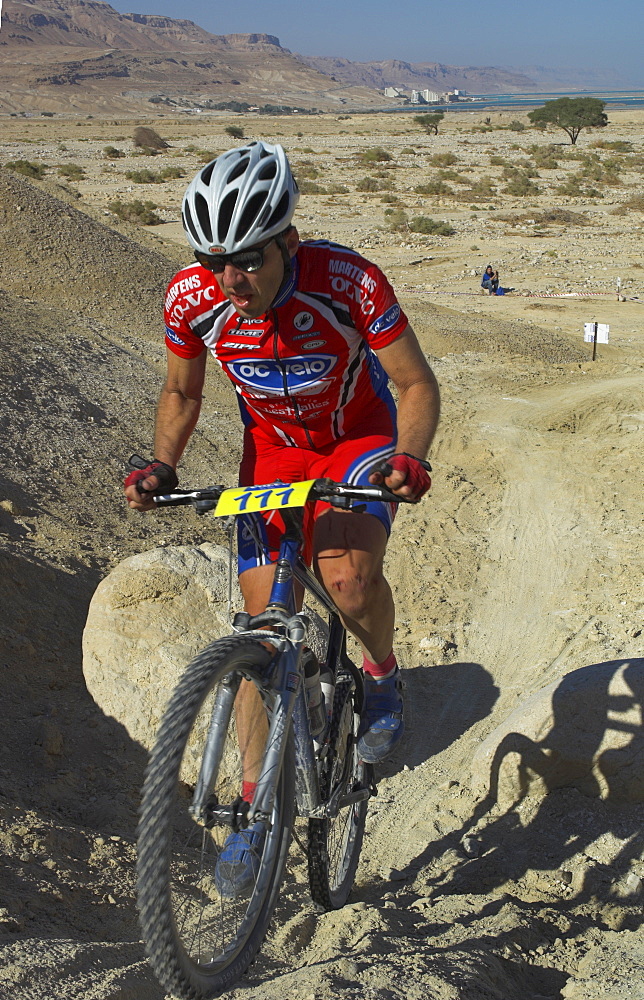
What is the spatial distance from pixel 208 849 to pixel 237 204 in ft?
6.10

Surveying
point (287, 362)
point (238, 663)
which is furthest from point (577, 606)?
point (238, 663)

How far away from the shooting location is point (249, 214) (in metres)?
2.63

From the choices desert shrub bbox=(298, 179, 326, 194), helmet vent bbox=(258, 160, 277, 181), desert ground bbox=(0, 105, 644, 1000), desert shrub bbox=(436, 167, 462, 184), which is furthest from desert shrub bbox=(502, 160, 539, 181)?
helmet vent bbox=(258, 160, 277, 181)

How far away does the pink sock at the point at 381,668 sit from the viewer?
131 inches

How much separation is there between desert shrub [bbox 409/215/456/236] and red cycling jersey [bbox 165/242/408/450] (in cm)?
2258

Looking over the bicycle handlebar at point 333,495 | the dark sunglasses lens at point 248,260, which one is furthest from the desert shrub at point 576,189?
the bicycle handlebar at point 333,495

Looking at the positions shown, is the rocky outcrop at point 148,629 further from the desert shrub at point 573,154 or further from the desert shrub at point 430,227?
the desert shrub at point 573,154

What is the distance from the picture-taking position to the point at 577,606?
6098 mm

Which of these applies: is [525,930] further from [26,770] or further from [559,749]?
[26,770]

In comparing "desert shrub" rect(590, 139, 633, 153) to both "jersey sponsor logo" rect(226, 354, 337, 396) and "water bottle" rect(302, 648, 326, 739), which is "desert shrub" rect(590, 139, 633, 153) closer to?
"jersey sponsor logo" rect(226, 354, 337, 396)

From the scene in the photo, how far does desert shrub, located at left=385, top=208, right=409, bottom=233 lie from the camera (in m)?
25.1

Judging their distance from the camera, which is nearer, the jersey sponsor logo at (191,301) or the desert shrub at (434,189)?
the jersey sponsor logo at (191,301)

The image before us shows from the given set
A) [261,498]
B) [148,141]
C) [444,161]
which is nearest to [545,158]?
[444,161]

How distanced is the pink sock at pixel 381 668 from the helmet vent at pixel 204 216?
5.36ft
